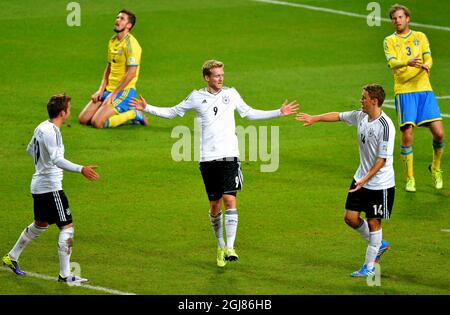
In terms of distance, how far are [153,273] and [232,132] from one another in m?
2.07

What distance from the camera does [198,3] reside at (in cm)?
3409

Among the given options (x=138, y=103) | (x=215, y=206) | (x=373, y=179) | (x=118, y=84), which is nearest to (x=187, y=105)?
(x=138, y=103)

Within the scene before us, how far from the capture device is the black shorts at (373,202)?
539 inches

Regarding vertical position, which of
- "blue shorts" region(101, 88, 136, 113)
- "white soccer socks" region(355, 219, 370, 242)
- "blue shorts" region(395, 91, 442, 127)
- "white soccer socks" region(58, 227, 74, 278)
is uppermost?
"blue shorts" region(101, 88, 136, 113)

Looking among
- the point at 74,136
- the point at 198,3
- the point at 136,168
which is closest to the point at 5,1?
the point at 198,3

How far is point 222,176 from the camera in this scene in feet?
47.2

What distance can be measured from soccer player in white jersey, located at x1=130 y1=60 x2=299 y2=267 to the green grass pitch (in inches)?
21.6

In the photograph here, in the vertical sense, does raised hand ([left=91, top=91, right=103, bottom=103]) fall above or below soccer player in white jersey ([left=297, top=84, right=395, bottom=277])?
above

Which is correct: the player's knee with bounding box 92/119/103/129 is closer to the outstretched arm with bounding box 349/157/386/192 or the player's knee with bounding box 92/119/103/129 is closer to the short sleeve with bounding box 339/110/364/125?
the short sleeve with bounding box 339/110/364/125

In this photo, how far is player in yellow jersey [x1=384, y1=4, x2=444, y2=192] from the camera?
59.7 ft

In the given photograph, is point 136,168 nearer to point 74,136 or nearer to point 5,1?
point 74,136

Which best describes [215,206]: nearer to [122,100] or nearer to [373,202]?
[373,202]

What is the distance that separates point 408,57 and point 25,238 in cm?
732

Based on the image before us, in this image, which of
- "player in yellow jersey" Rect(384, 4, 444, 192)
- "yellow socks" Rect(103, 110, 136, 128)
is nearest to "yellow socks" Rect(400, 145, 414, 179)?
"player in yellow jersey" Rect(384, 4, 444, 192)
